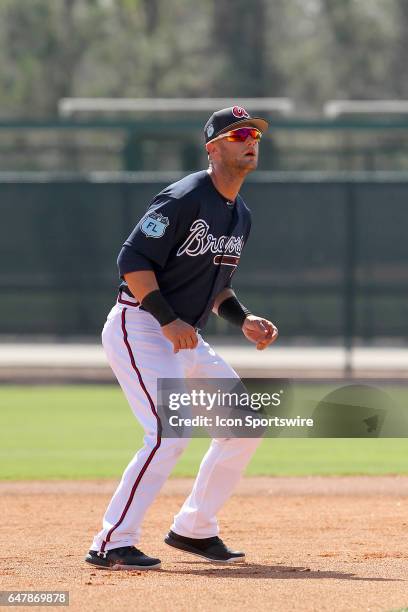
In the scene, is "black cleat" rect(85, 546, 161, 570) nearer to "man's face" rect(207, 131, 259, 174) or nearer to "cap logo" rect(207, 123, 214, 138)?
"man's face" rect(207, 131, 259, 174)

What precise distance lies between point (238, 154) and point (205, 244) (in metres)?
0.44

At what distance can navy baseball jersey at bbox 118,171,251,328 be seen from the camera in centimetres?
557

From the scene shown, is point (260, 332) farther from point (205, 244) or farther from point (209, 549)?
point (209, 549)

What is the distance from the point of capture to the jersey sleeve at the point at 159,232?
219 inches

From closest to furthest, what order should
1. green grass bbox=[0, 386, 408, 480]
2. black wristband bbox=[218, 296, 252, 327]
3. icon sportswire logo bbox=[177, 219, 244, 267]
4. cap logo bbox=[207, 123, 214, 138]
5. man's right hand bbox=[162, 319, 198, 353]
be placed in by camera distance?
man's right hand bbox=[162, 319, 198, 353], icon sportswire logo bbox=[177, 219, 244, 267], cap logo bbox=[207, 123, 214, 138], black wristband bbox=[218, 296, 252, 327], green grass bbox=[0, 386, 408, 480]

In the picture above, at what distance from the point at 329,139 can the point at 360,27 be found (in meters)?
21.1

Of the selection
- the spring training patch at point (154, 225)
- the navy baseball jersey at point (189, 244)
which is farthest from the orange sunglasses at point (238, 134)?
the spring training patch at point (154, 225)

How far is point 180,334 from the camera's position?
18.1 ft

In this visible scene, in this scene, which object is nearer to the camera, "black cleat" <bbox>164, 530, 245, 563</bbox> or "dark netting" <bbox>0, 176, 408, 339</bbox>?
"black cleat" <bbox>164, 530, 245, 563</bbox>

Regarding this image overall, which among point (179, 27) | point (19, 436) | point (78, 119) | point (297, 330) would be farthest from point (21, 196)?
point (179, 27)

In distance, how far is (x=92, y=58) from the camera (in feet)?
135

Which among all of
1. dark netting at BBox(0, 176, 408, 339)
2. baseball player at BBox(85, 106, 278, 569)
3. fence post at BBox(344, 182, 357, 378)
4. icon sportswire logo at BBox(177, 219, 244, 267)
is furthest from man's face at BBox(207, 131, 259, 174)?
fence post at BBox(344, 182, 357, 378)

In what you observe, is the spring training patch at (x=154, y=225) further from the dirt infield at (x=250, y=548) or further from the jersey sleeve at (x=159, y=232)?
the dirt infield at (x=250, y=548)

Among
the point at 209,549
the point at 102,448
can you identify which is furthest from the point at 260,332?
the point at 102,448
